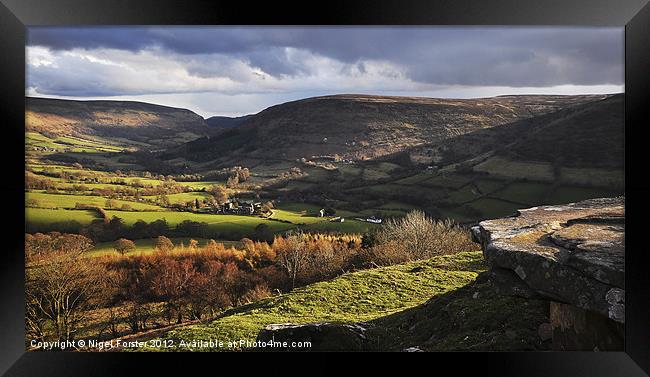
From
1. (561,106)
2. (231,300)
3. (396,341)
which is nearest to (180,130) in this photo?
(231,300)

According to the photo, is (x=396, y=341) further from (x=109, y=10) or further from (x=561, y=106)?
(x=109, y=10)

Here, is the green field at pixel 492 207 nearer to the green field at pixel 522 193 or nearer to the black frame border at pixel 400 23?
the green field at pixel 522 193

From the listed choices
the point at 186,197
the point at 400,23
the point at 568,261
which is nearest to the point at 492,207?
the point at 568,261

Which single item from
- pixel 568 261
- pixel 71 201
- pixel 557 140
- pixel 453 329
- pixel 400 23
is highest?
pixel 400 23

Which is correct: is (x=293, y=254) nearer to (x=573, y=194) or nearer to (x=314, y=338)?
(x=314, y=338)

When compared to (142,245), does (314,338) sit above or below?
below

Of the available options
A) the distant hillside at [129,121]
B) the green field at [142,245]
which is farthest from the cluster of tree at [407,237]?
the distant hillside at [129,121]

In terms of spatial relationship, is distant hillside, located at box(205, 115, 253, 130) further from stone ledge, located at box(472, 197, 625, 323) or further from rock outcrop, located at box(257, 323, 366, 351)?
stone ledge, located at box(472, 197, 625, 323)
